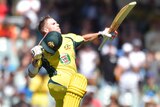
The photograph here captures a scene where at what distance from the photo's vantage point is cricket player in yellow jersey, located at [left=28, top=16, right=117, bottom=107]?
850 cm

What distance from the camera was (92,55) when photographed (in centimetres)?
1514

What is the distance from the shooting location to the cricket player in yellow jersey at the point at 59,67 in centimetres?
850

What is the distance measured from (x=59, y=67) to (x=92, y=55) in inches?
249

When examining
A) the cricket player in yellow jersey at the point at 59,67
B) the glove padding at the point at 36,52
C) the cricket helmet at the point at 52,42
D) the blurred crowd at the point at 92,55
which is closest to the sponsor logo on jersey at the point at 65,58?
the cricket player in yellow jersey at the point at 59,67

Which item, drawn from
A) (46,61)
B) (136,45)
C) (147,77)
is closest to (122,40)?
(136,45)

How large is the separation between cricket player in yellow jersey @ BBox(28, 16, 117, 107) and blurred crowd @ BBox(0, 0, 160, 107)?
438 centimetres

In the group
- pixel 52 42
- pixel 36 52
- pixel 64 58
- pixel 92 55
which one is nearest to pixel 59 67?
pixel 64 58

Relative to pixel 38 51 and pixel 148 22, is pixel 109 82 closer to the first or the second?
pixel 148 22

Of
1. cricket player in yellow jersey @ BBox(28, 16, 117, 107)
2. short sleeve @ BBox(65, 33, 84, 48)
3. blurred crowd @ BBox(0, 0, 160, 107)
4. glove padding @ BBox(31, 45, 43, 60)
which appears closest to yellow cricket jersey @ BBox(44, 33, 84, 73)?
cricket player in yellow jersey @ BBox(28, 16, 117, 107)

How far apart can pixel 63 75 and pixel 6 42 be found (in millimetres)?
6767

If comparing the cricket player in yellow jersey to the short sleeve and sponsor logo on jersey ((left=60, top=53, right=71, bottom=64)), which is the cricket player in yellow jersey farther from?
the short sleeve

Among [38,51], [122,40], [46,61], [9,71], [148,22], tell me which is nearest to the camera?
[38,51]

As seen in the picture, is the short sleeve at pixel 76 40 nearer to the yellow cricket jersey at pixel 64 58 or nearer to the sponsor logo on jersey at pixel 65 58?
the yellow cricket jersey at pixel 64 58

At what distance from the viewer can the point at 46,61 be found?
8.80m
